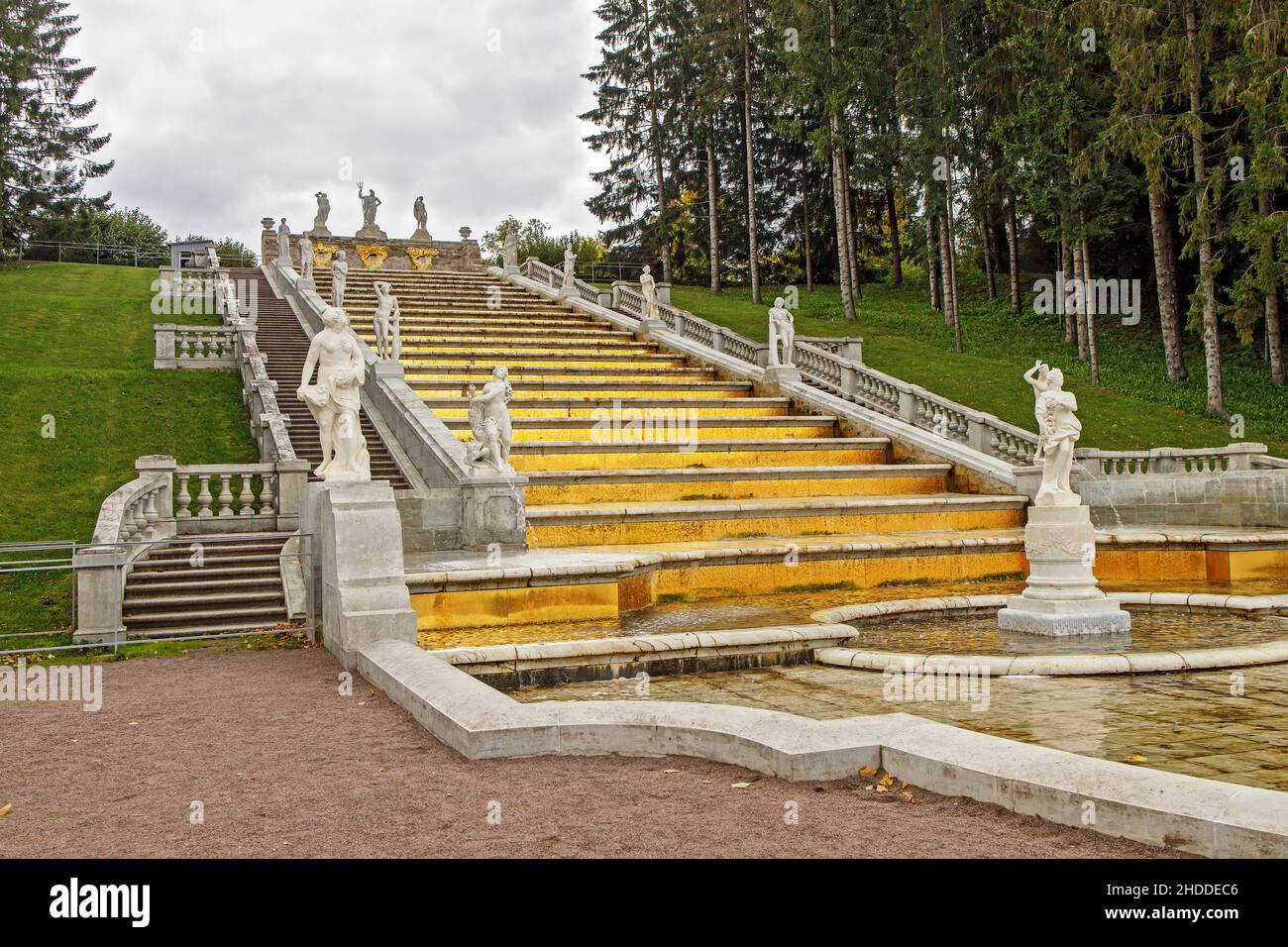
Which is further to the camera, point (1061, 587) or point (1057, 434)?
point (1057, 434)

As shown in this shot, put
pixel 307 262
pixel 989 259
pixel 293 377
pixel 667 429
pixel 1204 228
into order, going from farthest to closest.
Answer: pixel 989 259 → pixel 307 262 → pixel 293 377 → pixel 1204 228 → pixel 667 429

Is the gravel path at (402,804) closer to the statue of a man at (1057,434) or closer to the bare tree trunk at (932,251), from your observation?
the statue of a man at (1057,434)

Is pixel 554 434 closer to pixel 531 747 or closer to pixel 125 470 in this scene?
pixel 125 470

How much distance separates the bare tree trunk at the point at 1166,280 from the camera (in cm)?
2625

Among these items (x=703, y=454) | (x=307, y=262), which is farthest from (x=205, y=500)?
(x=307, y=262)

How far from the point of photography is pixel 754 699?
7.46m

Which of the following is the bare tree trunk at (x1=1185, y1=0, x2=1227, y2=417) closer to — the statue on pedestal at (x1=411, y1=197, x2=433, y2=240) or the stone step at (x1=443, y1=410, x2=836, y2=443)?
the stone step at (x1=443, y1=410, x2=836, y2=443)

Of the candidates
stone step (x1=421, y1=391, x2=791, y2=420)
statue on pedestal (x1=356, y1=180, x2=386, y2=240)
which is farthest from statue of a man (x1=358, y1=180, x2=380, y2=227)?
stone step (x1=421, y1=391, x2=791, y2=420)

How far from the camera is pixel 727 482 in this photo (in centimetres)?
1659

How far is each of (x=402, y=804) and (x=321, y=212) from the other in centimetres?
4310

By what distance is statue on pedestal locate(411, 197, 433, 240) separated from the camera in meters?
45.7

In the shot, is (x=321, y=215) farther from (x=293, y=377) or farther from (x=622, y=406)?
(x=622, y=406)
